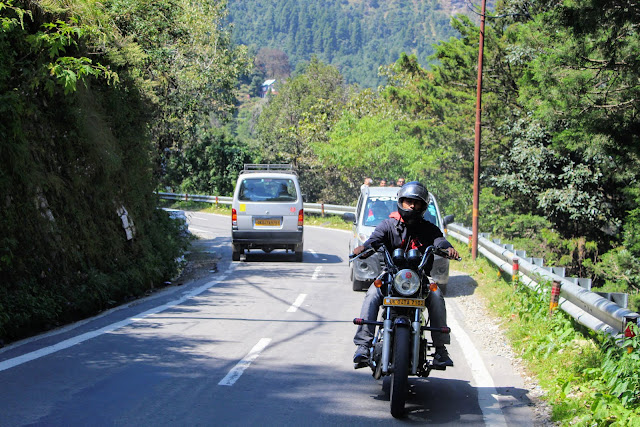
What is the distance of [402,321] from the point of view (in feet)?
18.0

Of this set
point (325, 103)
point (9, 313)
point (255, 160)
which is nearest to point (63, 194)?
point (9, 313)

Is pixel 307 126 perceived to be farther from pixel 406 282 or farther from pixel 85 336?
pixel 406 282

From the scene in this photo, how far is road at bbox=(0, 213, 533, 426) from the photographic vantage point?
5.47 metres

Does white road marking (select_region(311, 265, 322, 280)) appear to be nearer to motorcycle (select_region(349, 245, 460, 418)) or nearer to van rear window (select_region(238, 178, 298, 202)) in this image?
van rear window (select_region(238, 178, 298, 202))

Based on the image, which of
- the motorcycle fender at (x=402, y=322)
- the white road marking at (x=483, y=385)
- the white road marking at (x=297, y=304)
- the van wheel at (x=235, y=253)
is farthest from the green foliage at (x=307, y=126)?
the motorcycle fender at (x=402, y=322)

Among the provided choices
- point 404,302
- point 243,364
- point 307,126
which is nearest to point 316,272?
point 243,364

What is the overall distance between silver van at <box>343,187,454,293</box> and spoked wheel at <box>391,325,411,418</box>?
6653 mm

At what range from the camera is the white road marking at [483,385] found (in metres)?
5.73

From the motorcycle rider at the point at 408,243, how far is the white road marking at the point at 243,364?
1.23 meters

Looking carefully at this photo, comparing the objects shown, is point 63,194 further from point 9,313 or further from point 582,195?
point 582,195

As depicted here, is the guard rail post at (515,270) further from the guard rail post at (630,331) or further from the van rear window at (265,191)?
the van rear window at (265,191)

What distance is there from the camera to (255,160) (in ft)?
157

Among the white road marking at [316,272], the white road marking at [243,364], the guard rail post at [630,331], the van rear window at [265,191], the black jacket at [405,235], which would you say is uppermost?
the van rear window at [265,191]

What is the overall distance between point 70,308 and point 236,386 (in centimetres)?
433
